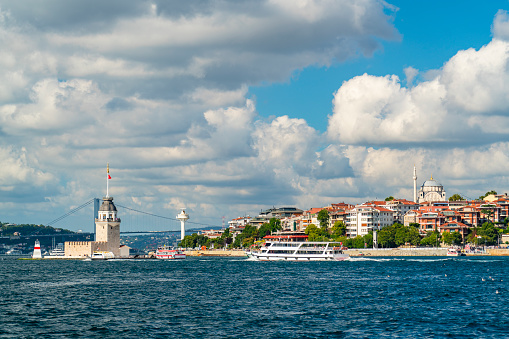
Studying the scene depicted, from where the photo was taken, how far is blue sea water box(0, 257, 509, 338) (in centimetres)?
3769

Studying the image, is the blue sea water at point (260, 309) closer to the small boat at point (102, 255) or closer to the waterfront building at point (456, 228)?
the small boat at point (102, 255)

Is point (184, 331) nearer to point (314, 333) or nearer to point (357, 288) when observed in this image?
point (314, 333)

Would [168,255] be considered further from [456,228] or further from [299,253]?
[456,228]

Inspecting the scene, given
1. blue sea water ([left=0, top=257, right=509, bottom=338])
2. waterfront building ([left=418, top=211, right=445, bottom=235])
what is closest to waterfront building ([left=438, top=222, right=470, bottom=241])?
waterfront building ([left=418, top=211, right=445, bottom=235])

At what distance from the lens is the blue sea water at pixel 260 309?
1484 inches

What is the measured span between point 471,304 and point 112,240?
11738 centimetres

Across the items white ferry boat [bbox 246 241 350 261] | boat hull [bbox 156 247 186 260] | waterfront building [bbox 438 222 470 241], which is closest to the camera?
white ferry boat [bbox 246 241 350 261]

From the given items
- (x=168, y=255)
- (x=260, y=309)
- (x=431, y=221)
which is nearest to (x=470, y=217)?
(x=431, y=221)

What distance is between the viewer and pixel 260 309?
4725 cm

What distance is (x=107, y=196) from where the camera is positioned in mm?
160125

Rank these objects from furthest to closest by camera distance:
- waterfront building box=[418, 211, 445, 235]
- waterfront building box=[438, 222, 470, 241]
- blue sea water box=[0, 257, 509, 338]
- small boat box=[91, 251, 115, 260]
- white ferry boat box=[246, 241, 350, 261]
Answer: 1. waterfront building box=[418, 211, 445, 235]
2. waterfront building box=[438, 222, 470, 241]
3. small boat box=[91, 251, 115, 260]
4. white ferry boat box=[246, 241, 350, 261]
5. blue sea water box=[0, 257, 509, 338]

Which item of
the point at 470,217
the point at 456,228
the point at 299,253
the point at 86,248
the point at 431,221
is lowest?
the point at 299,253

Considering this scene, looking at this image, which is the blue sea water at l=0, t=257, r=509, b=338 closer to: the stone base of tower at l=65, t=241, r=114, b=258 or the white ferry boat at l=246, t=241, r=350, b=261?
the white ferry boat at l=246, t=241, r=350, b=261

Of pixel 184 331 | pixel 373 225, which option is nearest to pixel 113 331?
pixel 184 331
